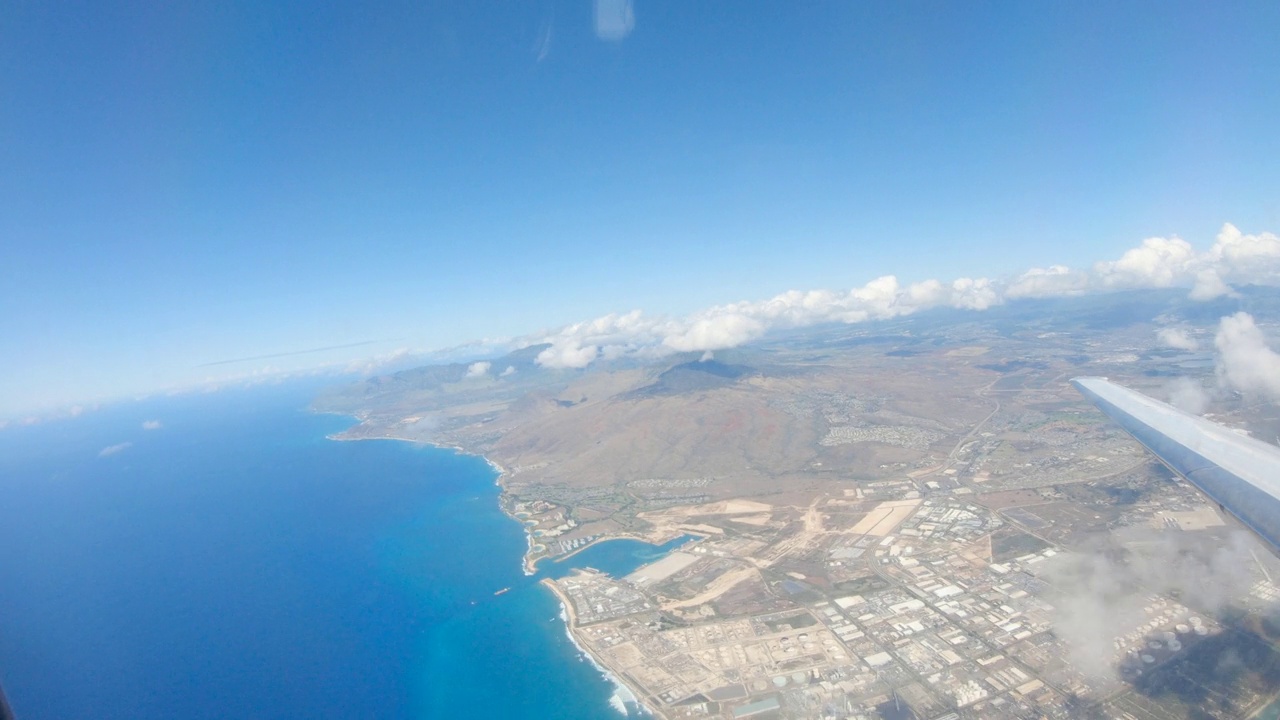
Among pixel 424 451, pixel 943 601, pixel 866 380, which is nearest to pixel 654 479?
pixel 943 601

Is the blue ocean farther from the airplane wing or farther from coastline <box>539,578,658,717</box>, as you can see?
the airplane wing

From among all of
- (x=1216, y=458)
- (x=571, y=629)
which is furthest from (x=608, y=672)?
(x=1216, y=458)

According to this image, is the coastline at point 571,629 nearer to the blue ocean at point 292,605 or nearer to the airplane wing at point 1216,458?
the blue ocean at point 292,605

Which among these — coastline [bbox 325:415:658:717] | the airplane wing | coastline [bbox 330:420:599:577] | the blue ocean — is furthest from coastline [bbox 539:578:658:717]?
the airplane wing

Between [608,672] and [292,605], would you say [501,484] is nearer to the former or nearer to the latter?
[292,605]

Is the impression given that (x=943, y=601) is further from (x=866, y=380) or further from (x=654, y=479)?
(x=866, y=380)

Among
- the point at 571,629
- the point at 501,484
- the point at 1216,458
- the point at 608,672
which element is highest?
the point at 1216,458

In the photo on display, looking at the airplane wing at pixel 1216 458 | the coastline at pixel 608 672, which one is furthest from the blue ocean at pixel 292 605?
the airplane wing at pixel 1216 458
